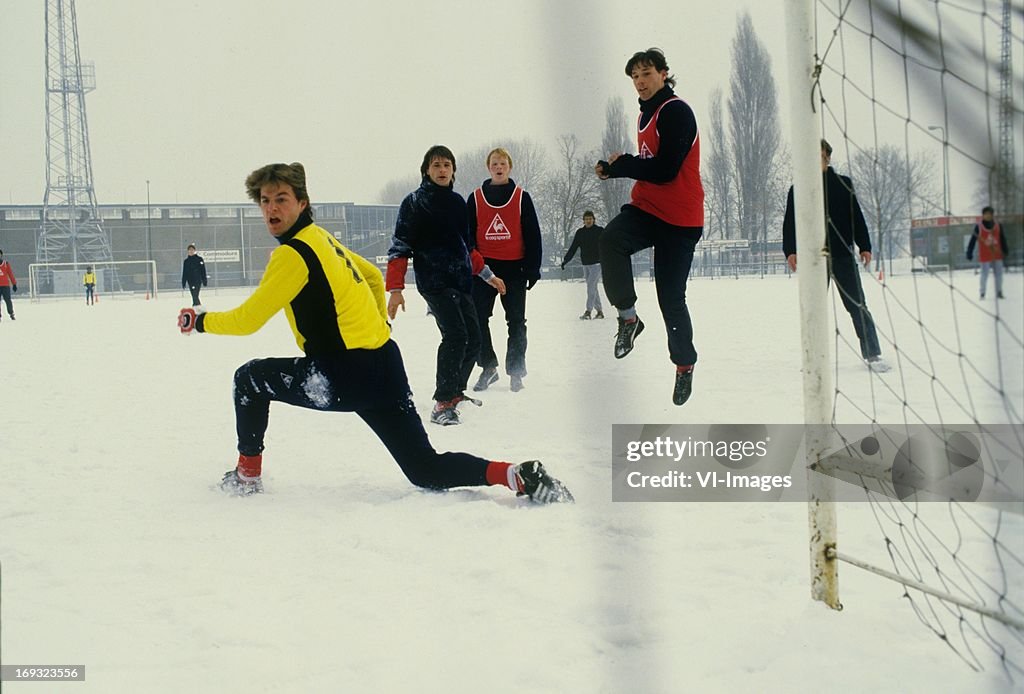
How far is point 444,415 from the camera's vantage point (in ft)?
13.1

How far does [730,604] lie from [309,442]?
92.4 inches

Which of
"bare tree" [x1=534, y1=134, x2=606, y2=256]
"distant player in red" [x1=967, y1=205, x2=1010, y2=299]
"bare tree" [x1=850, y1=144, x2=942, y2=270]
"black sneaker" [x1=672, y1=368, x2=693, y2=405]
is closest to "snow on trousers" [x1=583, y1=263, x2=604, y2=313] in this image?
"bare tree" [x1=534, y1=134, x2=606, y2=256]

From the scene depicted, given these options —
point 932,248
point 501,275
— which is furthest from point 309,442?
point 932,248

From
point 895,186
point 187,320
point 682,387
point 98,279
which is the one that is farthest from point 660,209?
point 98,279

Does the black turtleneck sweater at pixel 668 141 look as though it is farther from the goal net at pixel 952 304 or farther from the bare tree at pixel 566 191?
the goal net at pixel 952 304

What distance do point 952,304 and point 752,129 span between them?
1.66 metres

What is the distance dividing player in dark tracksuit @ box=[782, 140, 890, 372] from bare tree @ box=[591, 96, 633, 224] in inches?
24.3

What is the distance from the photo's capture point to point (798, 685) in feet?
4.64

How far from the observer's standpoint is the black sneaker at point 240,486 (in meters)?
2.81

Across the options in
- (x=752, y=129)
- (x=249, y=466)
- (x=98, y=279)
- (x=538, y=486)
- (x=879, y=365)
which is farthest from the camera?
(x=98, y=279)

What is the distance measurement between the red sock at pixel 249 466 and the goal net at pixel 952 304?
1.76 meters

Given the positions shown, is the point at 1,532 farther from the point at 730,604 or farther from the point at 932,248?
the point at 932,248

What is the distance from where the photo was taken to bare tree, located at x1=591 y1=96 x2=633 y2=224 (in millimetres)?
2977

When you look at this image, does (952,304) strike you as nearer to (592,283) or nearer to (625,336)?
(625,336)
